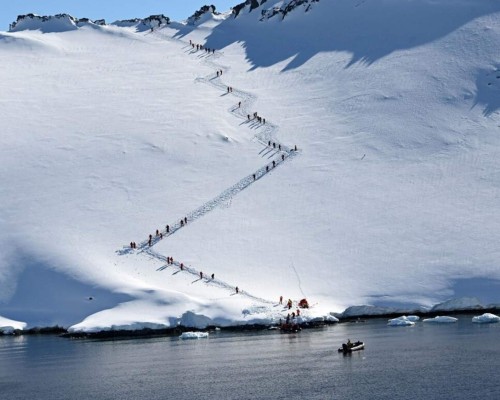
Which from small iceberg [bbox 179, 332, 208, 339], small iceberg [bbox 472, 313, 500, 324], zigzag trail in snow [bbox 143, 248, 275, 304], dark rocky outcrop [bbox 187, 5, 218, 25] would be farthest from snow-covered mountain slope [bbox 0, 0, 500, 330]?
dark rocky outcrop [bbox 187, 5, 218, 25]

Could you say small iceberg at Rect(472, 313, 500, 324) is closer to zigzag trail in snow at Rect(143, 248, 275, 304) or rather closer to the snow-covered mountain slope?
the snow-covered mountain slope

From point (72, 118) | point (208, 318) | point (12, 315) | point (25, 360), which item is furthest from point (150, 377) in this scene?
point (72, 118)

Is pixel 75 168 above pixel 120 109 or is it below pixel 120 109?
below

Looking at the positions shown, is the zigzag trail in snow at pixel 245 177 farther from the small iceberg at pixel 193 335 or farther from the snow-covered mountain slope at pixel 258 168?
the small iceberg at pixel 193 335

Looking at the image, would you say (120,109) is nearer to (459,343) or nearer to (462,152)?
(462,152)

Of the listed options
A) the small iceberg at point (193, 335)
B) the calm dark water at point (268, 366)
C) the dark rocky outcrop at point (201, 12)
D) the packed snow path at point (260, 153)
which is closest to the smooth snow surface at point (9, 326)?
the calm dark water at point (268, 366)

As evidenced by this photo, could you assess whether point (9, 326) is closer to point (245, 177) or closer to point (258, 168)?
point (245, 177)
